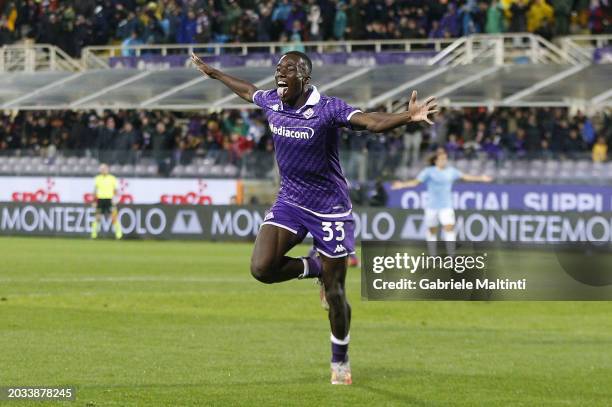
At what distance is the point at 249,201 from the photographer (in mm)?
37000

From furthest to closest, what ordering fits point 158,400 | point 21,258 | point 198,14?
1. point 198,14
2. point 21,258
3. point 158,400

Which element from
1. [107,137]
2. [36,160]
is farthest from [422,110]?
[107,137]

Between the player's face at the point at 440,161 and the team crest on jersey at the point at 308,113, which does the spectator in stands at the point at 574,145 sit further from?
the team crest on jersey at the point at 308,113

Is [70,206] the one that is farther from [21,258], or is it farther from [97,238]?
[21,258]

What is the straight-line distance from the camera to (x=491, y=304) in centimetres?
2116

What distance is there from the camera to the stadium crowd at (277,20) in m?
38.7

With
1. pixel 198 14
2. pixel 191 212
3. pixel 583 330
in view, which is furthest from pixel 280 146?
pixel 198 14

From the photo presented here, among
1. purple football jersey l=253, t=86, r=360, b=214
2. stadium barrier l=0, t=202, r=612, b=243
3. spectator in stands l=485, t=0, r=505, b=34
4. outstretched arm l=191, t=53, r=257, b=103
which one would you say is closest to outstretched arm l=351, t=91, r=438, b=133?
purple football jersey l=253, t=86, r=360, b=214

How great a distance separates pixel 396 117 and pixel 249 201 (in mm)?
26767

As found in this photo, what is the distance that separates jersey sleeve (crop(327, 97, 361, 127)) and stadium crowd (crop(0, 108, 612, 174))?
856 inches

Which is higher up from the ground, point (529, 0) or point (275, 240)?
point (529, 0)

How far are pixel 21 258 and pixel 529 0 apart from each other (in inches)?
659

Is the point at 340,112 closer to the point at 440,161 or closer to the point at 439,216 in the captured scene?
the point at 440,161

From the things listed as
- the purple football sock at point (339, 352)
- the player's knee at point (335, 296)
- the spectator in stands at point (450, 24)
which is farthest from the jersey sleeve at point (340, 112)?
the spectator in stands at point (450, 24)
